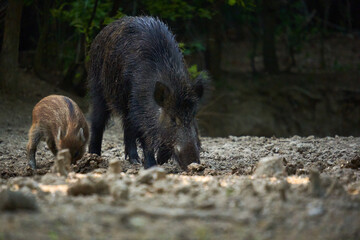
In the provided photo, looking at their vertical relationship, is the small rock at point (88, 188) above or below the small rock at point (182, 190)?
below

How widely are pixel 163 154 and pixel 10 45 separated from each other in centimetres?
464

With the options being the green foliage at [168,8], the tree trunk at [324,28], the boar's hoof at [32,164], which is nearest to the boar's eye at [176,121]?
the boar's hoof at [32,164]

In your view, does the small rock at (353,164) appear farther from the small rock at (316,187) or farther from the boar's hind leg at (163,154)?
the small rock at (316,187)

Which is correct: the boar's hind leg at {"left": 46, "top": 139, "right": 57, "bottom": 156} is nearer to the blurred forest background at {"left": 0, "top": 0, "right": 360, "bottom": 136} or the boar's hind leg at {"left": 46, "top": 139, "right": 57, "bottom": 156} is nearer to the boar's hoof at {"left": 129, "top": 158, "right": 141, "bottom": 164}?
the boar's hoof at {"left": 129, "top": 158, "right": 141, "bottom": 164}

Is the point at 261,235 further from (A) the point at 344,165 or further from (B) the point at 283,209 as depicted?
(A) the point at 344,165

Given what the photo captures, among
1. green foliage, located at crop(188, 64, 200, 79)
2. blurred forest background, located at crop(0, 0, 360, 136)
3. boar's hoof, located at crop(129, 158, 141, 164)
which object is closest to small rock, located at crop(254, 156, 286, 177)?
boar's hoof, located at crop(129, 158, 141, 164)

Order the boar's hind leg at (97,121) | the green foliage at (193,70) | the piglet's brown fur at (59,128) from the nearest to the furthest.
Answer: the piglet's brown fur at (59,128), the boar's hind leg at (97,121), the green foliage at (193,70)

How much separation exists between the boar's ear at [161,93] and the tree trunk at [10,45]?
14.3ft

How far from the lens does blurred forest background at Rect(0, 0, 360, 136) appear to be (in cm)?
→ 948

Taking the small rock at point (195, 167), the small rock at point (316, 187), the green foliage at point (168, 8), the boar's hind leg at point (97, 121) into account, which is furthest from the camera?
the green foliage at point (168, 8)

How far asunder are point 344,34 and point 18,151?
1214cm

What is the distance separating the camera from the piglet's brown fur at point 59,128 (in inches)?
193

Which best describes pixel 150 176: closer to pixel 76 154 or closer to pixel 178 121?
pixel 178 121

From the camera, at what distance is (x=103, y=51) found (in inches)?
236
